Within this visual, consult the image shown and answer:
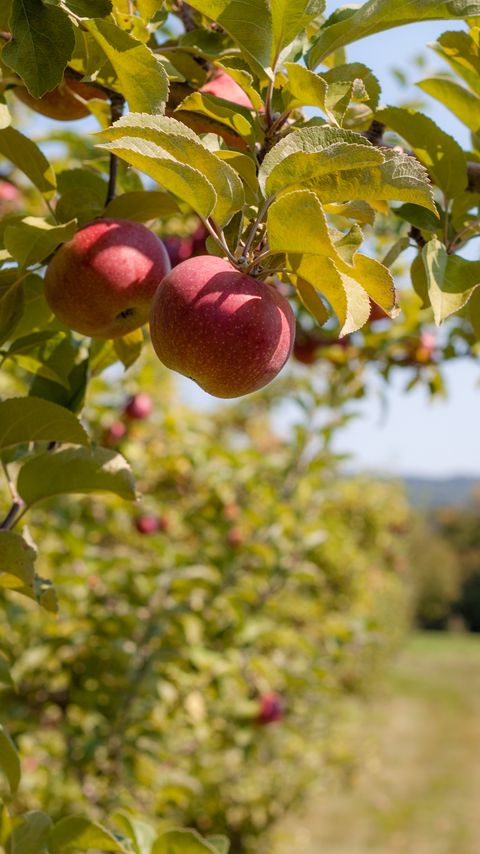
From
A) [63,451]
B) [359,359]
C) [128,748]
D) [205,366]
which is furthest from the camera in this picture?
[359,359]

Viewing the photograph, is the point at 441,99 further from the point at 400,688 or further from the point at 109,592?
the point at 400,688

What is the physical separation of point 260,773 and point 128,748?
6.43 feet

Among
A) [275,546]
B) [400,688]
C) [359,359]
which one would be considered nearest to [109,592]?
[275,546]

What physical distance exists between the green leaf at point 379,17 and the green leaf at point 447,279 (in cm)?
21

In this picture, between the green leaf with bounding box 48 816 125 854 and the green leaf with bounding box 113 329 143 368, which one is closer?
the green leaf with bounding box 48 816 125 854

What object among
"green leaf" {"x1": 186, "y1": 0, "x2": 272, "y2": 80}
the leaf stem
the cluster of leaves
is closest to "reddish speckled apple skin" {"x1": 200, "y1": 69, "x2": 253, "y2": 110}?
"green leaf" {"x1": 186, "y1": 0, "x2": 272, "y2": 80}

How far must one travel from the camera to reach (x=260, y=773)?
12.8 ft

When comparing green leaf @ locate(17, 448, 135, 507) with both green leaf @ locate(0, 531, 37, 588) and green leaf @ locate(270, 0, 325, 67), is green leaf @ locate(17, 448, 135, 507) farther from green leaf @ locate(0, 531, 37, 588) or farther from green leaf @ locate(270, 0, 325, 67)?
green leaf @ locate(270, 0, 325, 67)

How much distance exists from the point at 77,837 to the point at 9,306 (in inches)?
21.8

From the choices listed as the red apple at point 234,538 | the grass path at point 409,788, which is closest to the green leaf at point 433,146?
the red apple at point 234,538

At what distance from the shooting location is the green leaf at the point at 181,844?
2.71 ft

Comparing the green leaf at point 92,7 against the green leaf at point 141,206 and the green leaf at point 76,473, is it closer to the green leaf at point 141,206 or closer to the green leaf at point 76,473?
the green leaf at point 141,206

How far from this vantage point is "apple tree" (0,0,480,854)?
641 mm

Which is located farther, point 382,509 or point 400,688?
point 400,688
